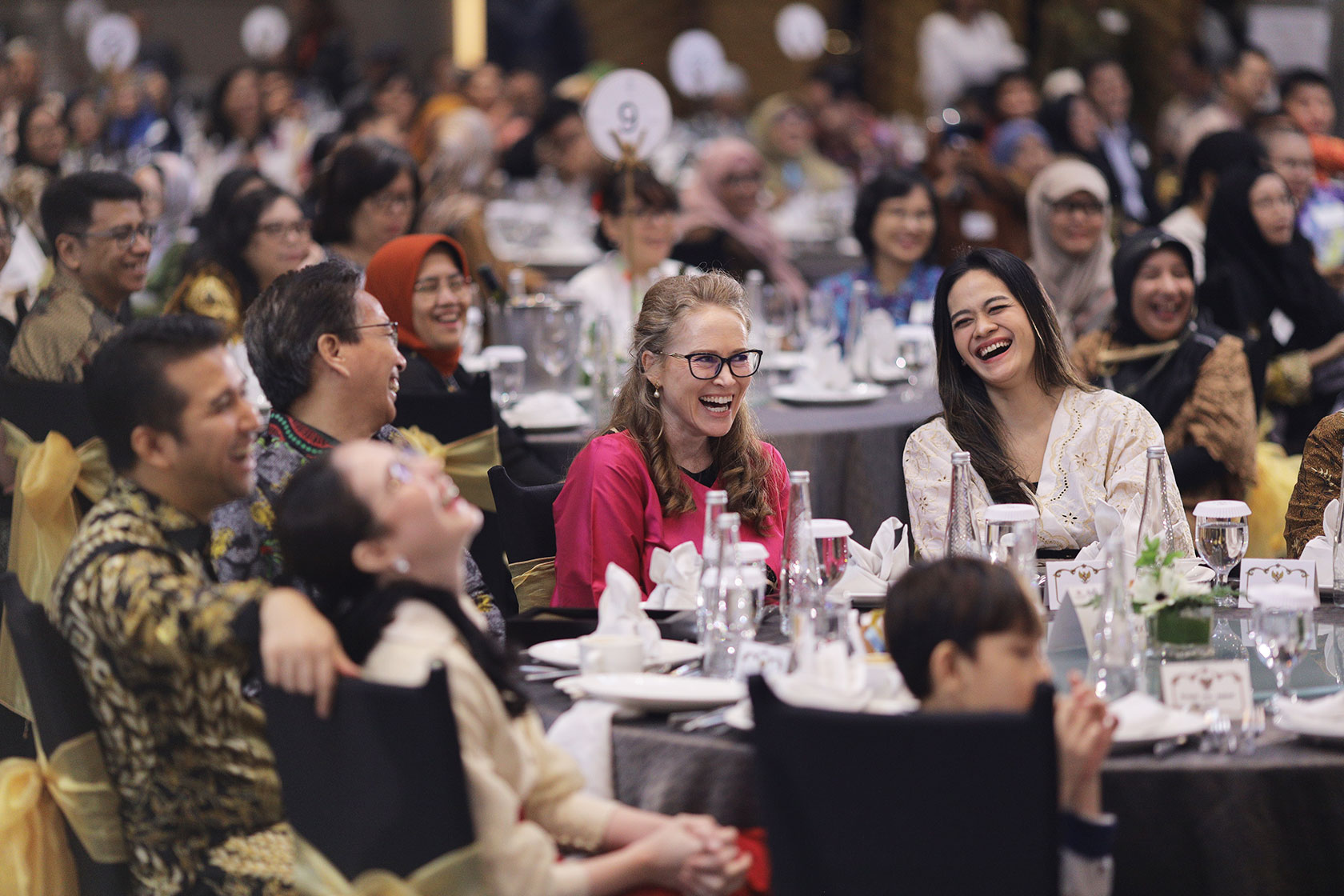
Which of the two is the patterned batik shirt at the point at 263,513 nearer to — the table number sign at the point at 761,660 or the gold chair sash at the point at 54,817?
the gold chair sash at the point at 54,817

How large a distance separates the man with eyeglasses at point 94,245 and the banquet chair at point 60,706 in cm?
207

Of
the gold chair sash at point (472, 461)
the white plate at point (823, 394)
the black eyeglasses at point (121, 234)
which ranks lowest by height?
the gold chair sash at point (472, 461)

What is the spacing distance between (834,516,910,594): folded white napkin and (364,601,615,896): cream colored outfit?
913 mm

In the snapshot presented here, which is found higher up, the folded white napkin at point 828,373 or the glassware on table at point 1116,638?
the folded white napkin at point 828,373

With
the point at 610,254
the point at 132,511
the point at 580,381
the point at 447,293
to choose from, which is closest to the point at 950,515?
the point at 132,511

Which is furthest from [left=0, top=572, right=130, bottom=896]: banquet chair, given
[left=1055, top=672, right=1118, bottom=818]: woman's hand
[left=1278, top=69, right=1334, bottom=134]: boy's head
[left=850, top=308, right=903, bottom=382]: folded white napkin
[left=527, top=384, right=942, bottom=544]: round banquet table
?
[left=1278, top=69, right=1334, bottom=134]: boy's head

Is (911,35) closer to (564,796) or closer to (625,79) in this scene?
(625,79)

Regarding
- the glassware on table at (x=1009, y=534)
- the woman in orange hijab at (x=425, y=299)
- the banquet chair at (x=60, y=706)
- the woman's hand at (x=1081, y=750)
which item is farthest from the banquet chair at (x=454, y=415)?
the woman's hand at (x=1081, y=750)

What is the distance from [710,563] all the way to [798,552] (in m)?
0.21

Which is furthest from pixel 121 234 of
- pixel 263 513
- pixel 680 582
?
pixel 680 582

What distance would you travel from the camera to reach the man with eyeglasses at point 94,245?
4.11 m

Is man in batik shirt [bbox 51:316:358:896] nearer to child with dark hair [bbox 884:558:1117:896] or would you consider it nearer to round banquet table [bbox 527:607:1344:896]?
round banquet table [bbox 527:607:1344:896]

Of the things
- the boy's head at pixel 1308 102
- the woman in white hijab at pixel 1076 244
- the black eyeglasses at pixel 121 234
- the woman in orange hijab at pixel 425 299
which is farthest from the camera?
the boy's head at pixel 1308 102

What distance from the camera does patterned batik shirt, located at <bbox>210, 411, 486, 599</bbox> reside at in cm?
261
